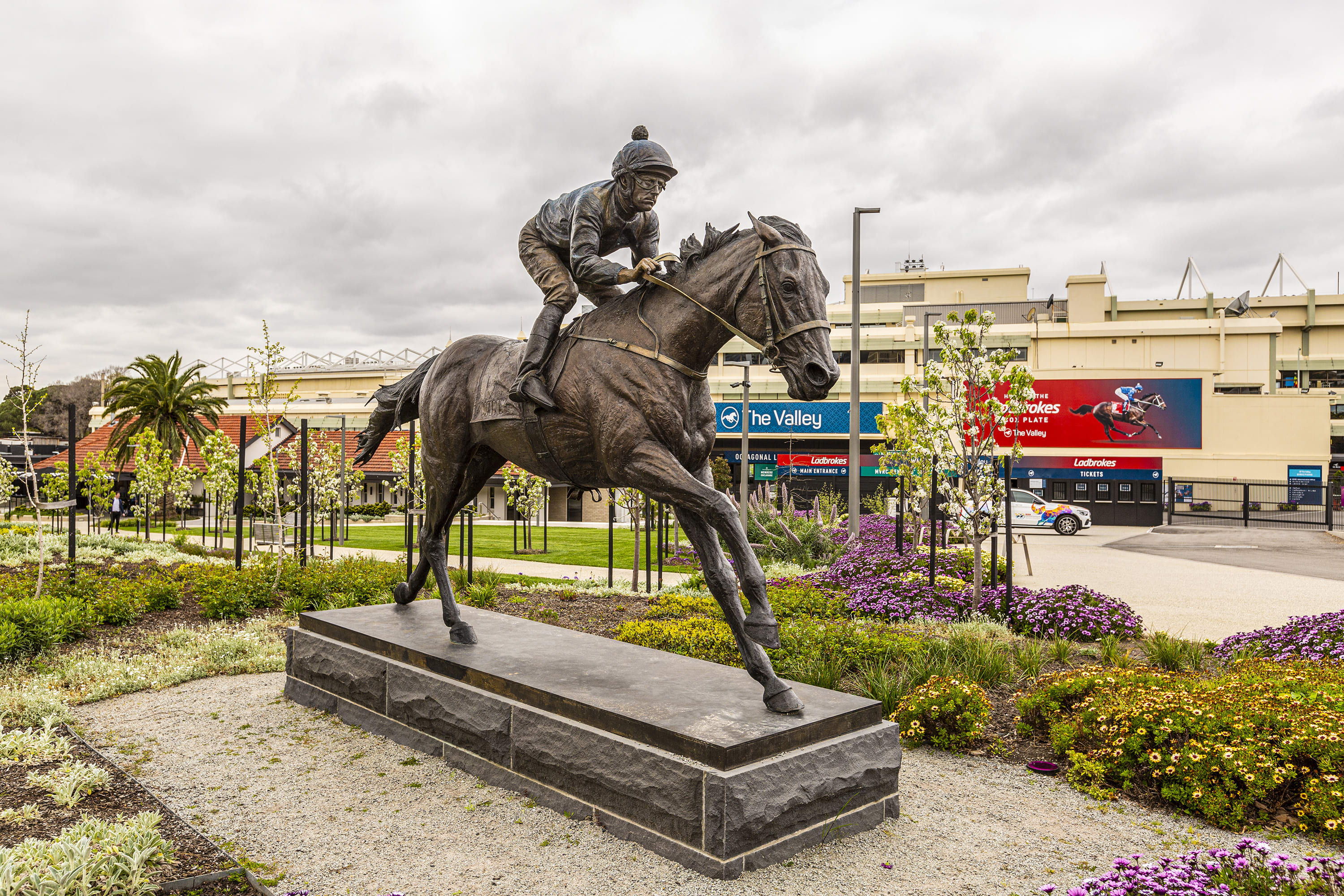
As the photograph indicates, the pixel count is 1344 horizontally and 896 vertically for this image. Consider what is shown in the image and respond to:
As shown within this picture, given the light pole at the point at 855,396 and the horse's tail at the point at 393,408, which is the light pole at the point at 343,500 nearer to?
the light pole at the point at 855,396

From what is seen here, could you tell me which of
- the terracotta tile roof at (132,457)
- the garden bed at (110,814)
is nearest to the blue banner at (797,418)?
the terracotta tile roof at (132,457)

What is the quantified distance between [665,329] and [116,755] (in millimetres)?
4243

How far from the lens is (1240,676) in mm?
5879

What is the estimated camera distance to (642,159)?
4.54m

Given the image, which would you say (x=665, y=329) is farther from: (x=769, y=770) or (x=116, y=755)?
(x=116, y=755)

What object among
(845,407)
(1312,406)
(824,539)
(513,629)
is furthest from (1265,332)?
(513,629)

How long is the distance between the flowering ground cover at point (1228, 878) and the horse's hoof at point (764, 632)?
1458 millimetres

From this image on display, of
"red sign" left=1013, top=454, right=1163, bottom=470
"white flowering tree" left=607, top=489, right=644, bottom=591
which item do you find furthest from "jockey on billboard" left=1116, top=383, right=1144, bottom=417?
"white flowering tree" left=607, top=489, right=644, bottom=591

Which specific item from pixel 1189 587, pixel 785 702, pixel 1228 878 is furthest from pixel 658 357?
pixel 1189 587

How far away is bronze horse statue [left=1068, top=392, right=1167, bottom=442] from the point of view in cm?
3578

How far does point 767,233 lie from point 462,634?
3228 millimetres

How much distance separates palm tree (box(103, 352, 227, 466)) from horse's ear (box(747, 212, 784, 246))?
34.8m

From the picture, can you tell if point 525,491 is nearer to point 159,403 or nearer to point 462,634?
point 462,634

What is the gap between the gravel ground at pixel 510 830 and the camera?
3.47m
